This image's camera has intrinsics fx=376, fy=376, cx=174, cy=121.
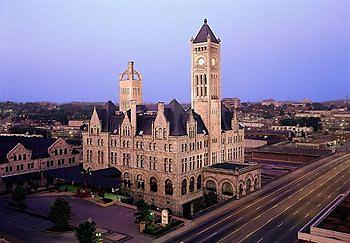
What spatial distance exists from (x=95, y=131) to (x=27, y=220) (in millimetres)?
28537

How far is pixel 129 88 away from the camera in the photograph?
90.9m

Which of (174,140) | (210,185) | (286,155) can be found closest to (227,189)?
(210,185)

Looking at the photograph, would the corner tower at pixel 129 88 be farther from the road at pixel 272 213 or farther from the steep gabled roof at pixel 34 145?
the road at pixel 272 213

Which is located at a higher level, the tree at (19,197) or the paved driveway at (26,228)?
the tree at (19,197)

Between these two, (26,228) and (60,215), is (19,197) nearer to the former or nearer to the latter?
(26,228)

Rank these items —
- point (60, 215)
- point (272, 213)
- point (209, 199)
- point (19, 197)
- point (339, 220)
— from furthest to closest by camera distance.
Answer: point (209, 199)
point (19, 197)
point (272, 213)
point (60, 215)
point (339, 220)

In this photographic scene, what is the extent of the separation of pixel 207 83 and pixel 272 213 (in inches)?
1136

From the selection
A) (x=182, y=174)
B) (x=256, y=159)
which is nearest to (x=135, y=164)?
(x=182, y=174)

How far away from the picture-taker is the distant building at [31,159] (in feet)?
242

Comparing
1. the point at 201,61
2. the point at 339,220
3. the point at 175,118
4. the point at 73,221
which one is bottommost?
the point at 73,221

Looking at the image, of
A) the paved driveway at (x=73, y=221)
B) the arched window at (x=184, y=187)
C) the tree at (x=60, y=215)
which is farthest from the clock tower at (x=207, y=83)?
the tree at (x=60, y=215)

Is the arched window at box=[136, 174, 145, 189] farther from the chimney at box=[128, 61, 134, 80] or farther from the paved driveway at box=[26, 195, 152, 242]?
the chimney at box=[128, 61, 134, 80]

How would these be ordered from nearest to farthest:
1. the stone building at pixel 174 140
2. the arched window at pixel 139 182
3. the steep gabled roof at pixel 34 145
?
the stone building at pixel 174 140
the arched window at pixel 139 182
the steep gabled roof at pixel 34 145

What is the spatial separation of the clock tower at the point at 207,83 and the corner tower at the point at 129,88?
19046 mm
